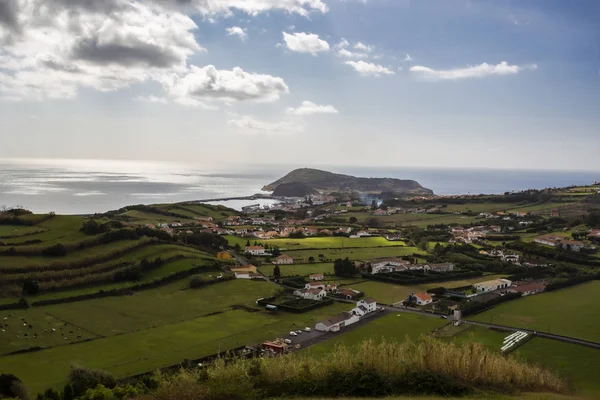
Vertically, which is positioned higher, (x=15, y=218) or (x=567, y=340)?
(x=15, y=218)

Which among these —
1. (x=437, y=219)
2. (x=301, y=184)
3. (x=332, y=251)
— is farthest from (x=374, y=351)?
(x=301, y=184)

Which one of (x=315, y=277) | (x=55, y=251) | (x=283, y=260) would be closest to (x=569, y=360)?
(x=315, y=277)

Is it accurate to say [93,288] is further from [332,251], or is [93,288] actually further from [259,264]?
[332,251]

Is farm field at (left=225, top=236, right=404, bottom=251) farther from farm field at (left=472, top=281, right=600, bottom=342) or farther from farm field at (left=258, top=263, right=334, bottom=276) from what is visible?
farm field at (left=472, top=281, right=600, bottom=342)

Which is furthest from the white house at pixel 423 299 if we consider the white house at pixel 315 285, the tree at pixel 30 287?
the tree at pixel 30 287

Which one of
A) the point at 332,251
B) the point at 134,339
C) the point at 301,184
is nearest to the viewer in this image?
the point at 134,339

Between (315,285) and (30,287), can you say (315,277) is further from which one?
(30,287)

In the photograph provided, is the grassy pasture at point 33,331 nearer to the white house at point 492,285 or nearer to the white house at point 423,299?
the white house at point 423,299
